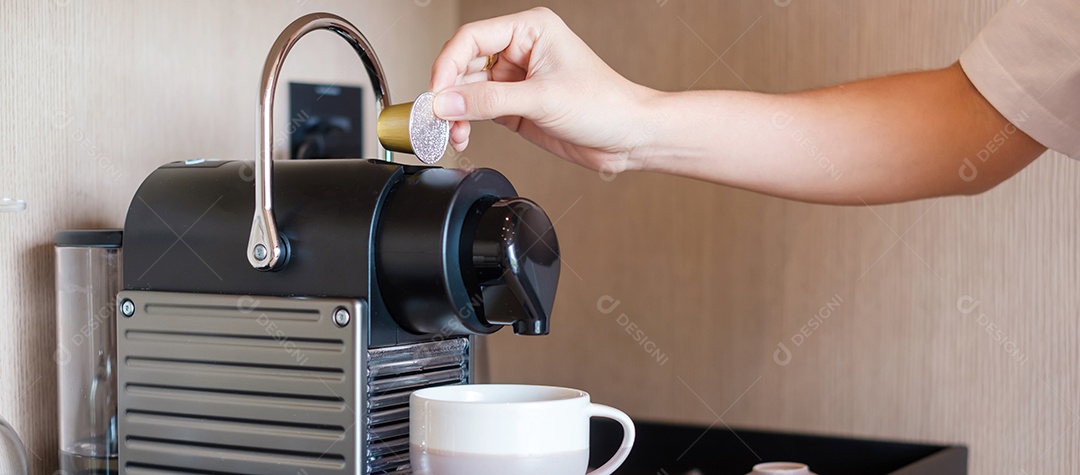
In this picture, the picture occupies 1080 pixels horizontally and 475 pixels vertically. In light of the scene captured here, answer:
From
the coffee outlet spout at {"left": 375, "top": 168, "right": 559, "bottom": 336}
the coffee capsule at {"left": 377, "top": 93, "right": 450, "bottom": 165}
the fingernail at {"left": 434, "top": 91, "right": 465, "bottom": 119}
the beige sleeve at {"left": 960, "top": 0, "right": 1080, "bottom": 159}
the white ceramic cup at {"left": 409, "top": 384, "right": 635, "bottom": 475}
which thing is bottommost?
the white ceramic cup at {"left": 409, "top": 384, "right": 635, "bottom": 475}

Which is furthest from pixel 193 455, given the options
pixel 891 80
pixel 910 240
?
pixel 910 240

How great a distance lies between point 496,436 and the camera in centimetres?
53

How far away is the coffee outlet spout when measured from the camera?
0.56m

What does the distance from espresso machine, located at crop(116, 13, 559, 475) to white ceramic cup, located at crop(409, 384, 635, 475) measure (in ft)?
0.17

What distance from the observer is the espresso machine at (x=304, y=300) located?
22.5 inches

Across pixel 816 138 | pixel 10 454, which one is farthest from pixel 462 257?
pixel 816 138

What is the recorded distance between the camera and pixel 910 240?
1.19m

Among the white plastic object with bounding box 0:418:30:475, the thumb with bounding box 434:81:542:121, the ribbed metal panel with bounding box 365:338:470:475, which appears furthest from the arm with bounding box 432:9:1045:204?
the white plastic object with bounding box 0:418:30:475

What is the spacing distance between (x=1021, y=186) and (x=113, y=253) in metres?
0.97

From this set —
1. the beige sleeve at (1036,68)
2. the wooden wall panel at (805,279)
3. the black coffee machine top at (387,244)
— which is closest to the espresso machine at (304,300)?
the black coffee machine top at (387,244)

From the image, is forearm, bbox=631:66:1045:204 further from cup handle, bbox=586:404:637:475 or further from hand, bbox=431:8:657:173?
cup handle, bbox=586:404:637:475

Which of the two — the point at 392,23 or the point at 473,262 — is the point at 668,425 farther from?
the point at 473,262

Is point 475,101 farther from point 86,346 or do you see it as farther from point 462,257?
point 86,346

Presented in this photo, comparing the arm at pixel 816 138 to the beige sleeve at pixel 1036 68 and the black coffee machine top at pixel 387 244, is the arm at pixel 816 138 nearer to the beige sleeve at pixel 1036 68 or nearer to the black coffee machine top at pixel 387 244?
the beige sleeve at pixel 1036 68
